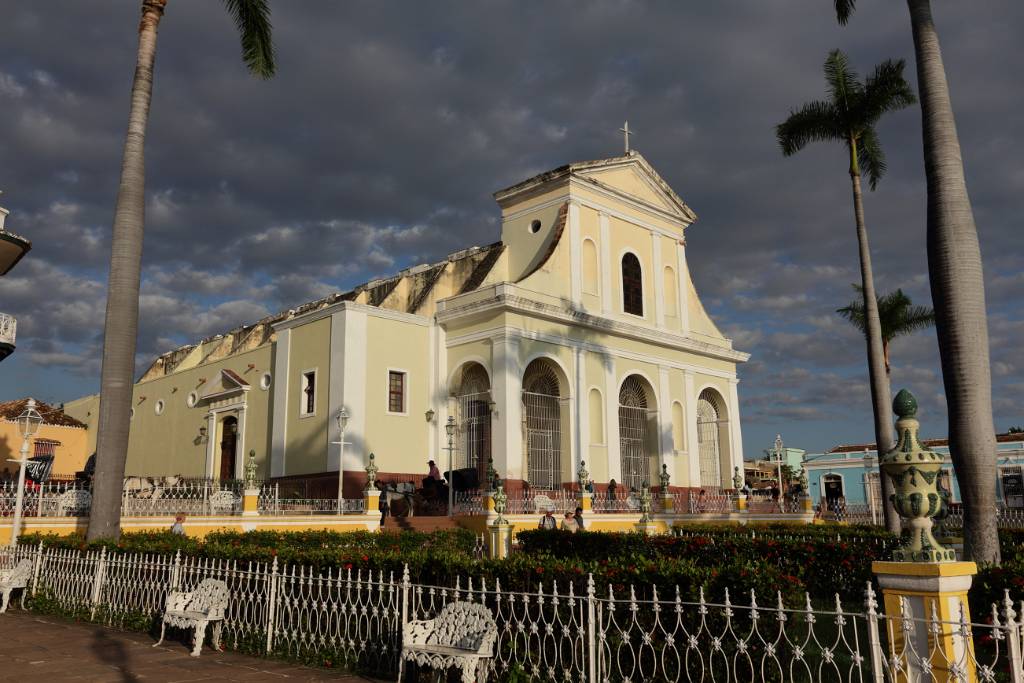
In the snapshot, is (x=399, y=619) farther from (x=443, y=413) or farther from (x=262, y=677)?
(x=443, y=413)

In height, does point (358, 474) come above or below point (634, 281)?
below

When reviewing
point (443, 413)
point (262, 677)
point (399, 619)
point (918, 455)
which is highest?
point (443, 413)

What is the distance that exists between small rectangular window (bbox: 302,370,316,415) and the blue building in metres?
25.6

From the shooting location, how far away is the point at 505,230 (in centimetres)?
3080

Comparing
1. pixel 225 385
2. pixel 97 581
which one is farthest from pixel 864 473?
pixel 97 581

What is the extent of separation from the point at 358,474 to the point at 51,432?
21376 millimetres

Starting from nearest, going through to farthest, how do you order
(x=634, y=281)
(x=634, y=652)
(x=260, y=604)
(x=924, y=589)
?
(x=924, y=589) < (x=634, y=652) < (x=260, y=604) < (x=634, y=281)

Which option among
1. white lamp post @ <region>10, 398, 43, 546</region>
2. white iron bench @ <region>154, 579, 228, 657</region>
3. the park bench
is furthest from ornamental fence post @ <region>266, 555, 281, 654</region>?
the park bench

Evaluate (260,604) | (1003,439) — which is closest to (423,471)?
(260,604)

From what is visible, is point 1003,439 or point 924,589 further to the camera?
point 1003,439

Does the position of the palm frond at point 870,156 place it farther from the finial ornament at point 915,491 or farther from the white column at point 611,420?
the finial ornament at point 915,491

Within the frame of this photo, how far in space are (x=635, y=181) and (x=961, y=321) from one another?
73.6ft

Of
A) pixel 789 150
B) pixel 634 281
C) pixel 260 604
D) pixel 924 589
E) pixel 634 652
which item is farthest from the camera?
pixel 634 281

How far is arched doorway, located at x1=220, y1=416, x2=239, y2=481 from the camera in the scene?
1191 inches
